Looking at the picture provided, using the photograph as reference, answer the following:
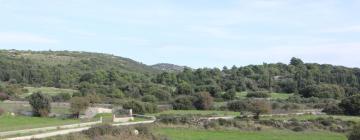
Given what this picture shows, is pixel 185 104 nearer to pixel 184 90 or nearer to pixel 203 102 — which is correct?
pixel 203 102

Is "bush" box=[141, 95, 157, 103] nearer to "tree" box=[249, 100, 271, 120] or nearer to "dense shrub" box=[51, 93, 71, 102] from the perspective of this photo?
"dense shrub" box=[51, 93, 71, 102]

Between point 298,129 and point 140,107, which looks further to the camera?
point 140,107

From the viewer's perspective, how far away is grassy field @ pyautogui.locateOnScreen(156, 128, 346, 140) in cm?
4775

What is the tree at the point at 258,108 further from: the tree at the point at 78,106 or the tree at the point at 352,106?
the tree at the point at 78,106

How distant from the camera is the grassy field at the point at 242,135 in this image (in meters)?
47.8

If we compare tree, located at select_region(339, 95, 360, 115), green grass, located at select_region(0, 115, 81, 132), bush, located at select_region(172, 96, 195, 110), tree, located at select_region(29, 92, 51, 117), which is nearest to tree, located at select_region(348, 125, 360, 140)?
green grass, located at select_region(0, 115, 81, 132)

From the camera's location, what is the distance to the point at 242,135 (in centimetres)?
5066

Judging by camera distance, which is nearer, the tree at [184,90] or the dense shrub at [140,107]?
the dense shrub at [140,107]

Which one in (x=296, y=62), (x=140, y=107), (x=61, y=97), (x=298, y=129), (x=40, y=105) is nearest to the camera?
(x=298, y=129)

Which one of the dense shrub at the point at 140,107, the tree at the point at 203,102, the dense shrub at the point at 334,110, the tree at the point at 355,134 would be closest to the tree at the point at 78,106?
the dense shrub at the point at 140,107

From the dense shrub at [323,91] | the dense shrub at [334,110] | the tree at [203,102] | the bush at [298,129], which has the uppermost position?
the dense shrub at [323,91]

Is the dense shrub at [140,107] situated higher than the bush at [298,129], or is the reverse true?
the dense shrub at [140,107]

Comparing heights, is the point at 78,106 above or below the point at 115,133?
above

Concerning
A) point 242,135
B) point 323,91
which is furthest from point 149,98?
point 242,135
